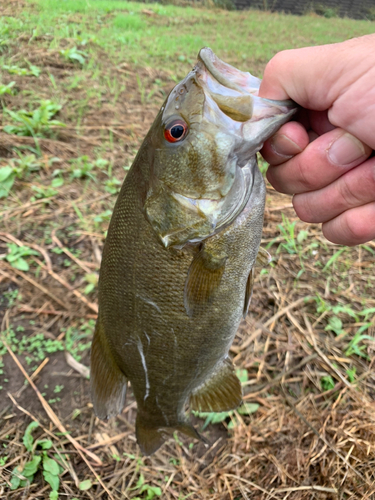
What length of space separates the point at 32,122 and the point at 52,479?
9.95ft

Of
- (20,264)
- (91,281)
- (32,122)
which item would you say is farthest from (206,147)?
(32,122)

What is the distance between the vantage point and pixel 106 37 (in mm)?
4422

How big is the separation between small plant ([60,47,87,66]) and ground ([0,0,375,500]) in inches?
9.5

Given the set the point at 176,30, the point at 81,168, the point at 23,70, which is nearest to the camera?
the point at 81,168

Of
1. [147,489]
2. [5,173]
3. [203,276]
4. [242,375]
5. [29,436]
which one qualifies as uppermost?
[203,276]

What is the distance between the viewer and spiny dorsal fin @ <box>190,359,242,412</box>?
1487mm

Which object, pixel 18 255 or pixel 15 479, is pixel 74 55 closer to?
pixel 18 255

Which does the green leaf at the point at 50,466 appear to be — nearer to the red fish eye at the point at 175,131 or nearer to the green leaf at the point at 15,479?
the green leaf at the point at 15,479

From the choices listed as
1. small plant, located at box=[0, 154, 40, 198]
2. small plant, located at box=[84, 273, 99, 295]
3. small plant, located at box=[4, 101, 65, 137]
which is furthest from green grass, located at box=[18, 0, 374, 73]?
small plant, located at box=[84, 273, 99, 295]

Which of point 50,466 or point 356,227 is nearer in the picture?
point 356,227

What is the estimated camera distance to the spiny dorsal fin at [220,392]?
4.88ft

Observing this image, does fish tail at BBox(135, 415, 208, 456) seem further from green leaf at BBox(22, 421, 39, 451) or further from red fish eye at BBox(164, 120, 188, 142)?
red fish eye at BBox(164, 120, 188, 142)

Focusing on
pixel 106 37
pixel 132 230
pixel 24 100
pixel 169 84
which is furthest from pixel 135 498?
pixel 106 37

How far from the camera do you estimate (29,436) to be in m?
1.85
